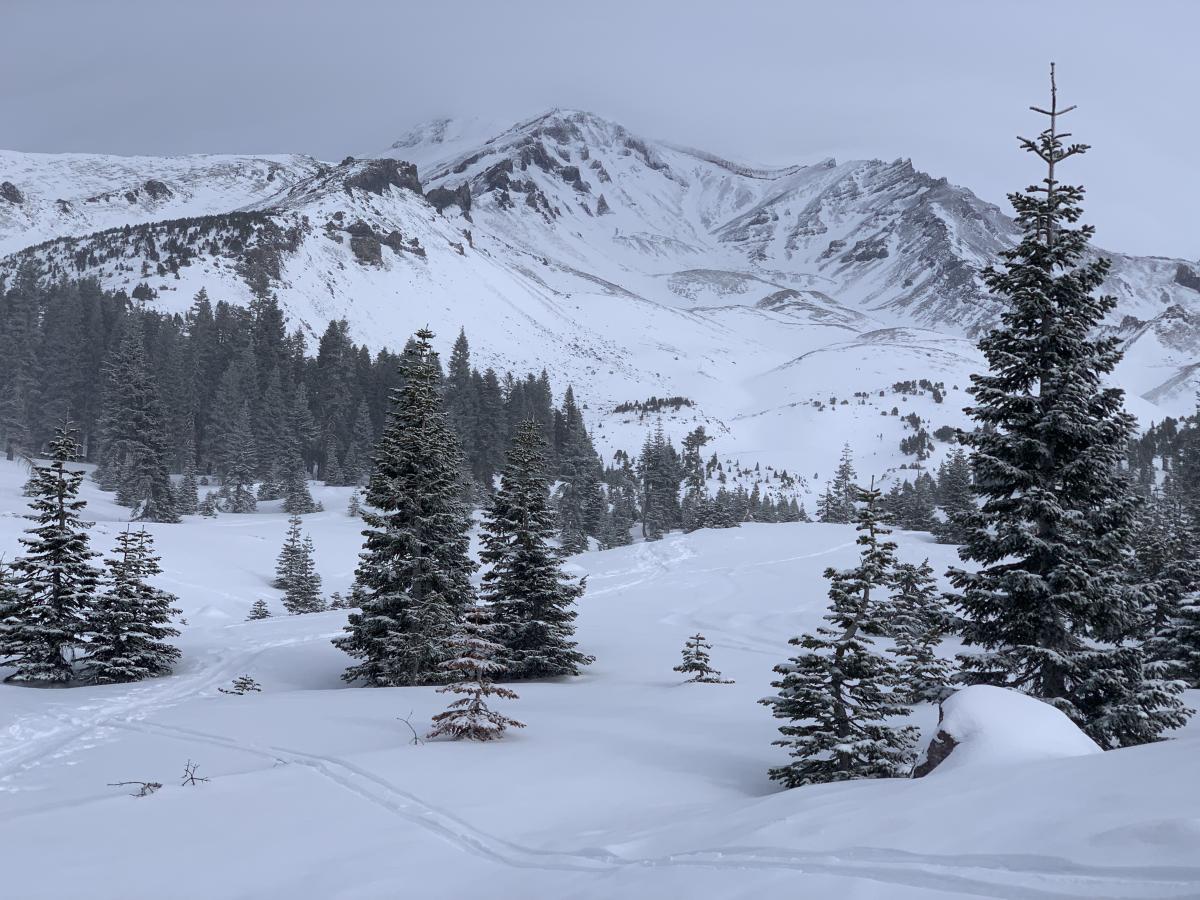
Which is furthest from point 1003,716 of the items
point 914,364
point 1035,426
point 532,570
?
point 914,364

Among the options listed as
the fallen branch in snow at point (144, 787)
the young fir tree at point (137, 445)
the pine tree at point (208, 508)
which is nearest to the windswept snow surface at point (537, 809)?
the fallen branch in snow at point (144, 787)

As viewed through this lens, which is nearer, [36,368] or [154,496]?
[154,496]

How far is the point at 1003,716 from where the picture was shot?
7.89 meters

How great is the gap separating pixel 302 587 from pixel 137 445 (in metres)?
27.6

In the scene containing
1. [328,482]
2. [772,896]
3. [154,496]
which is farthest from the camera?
[328,482]

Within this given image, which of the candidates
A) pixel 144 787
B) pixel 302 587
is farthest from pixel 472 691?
pixel 302 587

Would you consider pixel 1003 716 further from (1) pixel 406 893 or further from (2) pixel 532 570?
(2) pixel 532 570

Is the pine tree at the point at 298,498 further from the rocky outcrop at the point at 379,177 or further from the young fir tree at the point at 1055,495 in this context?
the rocky outcrop at the point at 379,177

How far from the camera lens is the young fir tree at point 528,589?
2050 cm

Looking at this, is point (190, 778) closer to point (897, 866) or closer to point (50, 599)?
point (897, 866)

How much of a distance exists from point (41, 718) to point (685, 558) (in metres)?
36.3

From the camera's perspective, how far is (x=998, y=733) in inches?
301

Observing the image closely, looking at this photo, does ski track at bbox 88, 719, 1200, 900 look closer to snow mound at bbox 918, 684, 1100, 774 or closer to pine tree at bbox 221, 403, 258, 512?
snow mound at bbox 918, 684, 1100, 774

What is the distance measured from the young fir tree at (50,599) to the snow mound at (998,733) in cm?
2128
